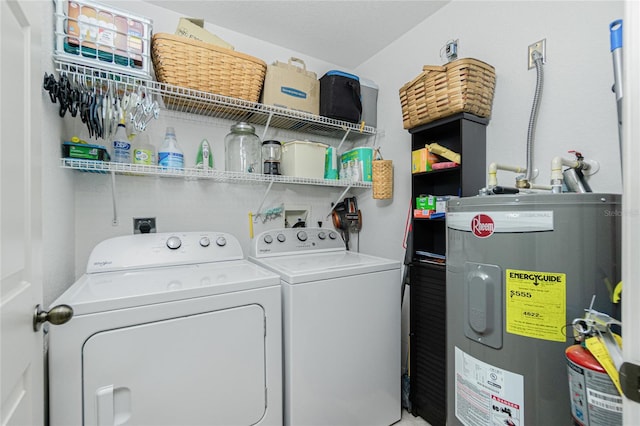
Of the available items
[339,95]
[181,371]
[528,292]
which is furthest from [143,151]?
[528,292]

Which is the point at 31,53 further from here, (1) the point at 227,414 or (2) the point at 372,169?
(2) the point at 372,169

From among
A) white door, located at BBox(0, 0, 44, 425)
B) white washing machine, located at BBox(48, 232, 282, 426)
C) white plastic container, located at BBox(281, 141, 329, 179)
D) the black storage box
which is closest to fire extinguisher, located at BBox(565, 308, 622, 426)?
white washing machine, located at BBox(48, 232, 282, 426)

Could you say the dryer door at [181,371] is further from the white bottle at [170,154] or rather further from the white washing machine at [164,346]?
the white bottle at [170,154]

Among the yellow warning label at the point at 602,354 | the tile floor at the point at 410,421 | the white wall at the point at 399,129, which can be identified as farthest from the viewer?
the tile floor at the point at 410,421

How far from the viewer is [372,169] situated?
7.06ft

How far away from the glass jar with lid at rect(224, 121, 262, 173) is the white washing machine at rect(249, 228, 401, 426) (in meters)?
0.55

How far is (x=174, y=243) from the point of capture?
5.30ft

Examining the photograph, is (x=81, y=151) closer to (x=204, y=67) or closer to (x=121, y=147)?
(x=121, y=147)

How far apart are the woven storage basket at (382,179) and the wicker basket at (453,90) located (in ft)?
1.52

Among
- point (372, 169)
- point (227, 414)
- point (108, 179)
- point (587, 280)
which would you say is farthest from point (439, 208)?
point (108, 179)

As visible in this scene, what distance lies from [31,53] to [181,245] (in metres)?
1.09

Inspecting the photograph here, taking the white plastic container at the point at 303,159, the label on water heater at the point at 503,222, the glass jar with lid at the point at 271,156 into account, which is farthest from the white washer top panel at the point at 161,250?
the label on water heater at the point at 503,222

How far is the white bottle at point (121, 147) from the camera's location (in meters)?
1.58

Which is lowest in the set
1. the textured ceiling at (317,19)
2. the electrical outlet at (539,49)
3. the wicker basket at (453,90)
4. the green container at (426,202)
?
the green container at (426,202)
